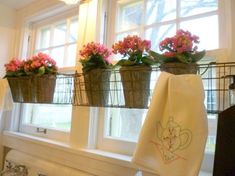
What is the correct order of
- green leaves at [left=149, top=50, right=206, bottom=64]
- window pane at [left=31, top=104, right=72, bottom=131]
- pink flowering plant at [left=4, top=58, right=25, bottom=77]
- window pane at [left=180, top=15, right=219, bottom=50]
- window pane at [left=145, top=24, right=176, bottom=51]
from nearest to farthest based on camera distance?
1. green leaves at [left=149, top=50, right=206, bottom=64]
2. window pane at [left=180, top=15, right=219, bottom=50]
3. window pane at [left=145, top=24, right=176, bottom=51]
4. pink flowering plant at [left=4, top=58, right=25, bottom=77]
5. window pane at [left=31, top=104, right=72, bottom=131]

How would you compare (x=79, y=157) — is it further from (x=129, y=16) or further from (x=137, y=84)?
(x=129, y=16)

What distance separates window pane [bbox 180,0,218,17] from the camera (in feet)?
3.62

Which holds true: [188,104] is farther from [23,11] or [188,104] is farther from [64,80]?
[23,11]

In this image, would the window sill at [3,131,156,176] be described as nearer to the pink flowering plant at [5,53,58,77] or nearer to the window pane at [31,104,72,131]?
the window pane at [31,104,72,131]

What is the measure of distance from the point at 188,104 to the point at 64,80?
940 millimetres

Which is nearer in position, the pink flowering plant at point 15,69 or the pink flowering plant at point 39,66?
the pink flowering plant at point 39,66

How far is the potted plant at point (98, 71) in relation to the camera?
43.1 inches

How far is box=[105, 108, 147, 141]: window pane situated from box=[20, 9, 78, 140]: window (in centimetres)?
37

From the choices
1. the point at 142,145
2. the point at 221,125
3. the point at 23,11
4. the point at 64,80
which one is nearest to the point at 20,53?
the point at 23,11

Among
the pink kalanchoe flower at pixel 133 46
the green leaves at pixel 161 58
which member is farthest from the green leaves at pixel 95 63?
the green leaves at pixel 161 58

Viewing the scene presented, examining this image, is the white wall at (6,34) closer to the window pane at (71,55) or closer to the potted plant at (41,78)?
the window pane at (71,55)

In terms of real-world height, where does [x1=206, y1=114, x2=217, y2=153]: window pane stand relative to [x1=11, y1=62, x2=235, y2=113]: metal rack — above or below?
below

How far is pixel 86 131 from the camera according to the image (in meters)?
1.36

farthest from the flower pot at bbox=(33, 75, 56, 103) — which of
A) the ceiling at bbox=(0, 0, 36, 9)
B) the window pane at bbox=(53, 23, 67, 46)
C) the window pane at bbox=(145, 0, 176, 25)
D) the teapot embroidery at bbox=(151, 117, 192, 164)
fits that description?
the ceiling at bbox=(0, 0, 36, 9)
